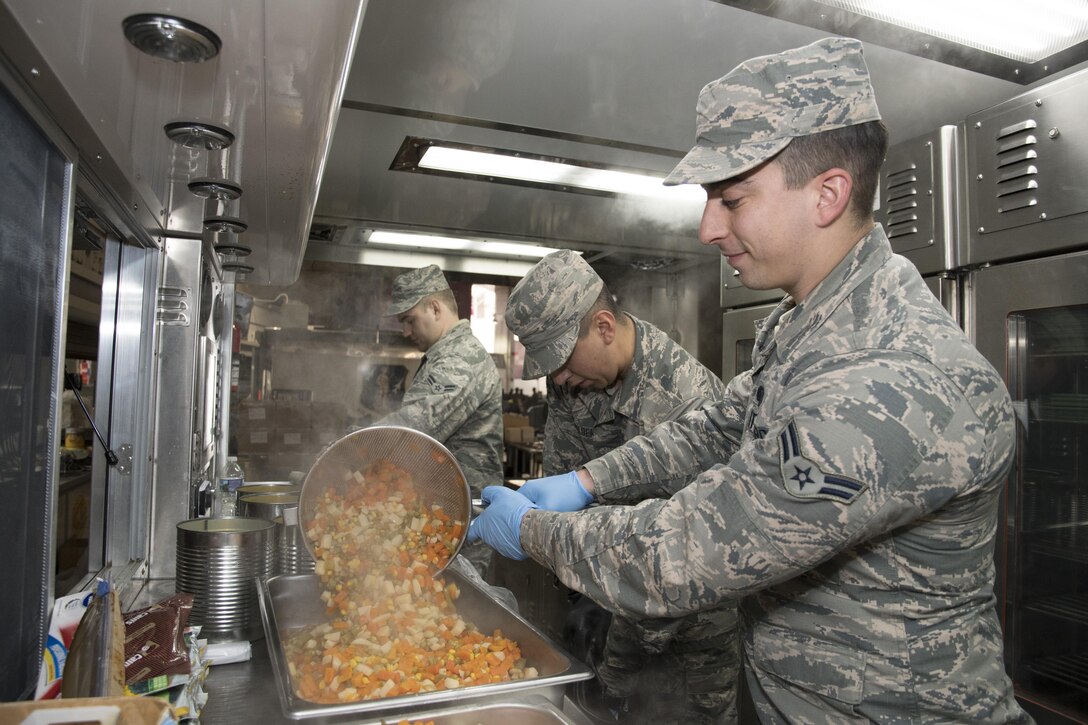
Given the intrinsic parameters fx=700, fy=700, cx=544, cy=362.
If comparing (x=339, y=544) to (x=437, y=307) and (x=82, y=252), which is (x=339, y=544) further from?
(x=82, y=252)

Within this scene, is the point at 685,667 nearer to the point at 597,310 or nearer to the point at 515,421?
the point at 597,310

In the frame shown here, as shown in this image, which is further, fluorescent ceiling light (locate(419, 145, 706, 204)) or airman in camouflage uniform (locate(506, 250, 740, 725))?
fluorescent ceiling light (locate(419, 145, 706, 204))

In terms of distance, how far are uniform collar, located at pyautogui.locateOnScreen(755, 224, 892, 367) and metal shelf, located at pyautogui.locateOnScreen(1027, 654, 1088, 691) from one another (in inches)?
59.4

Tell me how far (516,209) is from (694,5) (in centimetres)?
254

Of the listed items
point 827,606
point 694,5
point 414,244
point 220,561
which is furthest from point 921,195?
point 414,244

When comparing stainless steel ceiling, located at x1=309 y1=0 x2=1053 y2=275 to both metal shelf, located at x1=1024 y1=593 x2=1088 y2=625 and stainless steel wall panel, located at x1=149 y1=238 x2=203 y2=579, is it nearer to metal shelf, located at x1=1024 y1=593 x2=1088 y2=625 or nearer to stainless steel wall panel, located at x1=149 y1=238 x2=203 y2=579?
stainless steel wall panel, located at x1=149 y1=238 x2=203 y2=579

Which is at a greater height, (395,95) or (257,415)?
(395,95)

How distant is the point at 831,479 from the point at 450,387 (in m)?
2.45

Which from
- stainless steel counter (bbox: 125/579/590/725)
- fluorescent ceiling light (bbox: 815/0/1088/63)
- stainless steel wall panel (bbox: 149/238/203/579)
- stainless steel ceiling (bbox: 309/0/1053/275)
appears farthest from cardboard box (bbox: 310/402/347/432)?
fluorescent ceiling light (bbox: 815/0/1088/63)

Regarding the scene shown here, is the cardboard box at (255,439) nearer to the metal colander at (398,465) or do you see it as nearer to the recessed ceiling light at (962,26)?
the metal colander at (398,465)

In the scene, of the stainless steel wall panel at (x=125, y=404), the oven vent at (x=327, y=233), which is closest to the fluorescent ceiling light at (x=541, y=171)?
the oven vent at (x=327, y=233)

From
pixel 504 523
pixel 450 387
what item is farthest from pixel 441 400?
pixel 504 523

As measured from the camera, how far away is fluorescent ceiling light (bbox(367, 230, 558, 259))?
5.46 m

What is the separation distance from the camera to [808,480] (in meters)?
1.03
